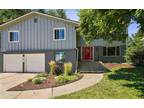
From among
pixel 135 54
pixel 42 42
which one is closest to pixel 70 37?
pixel 42 42

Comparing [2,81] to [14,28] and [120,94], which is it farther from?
[120,94]

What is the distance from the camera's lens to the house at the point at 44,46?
16.9m

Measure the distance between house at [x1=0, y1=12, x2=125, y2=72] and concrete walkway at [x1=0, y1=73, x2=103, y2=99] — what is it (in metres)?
1.30

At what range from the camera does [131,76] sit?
1512 cm

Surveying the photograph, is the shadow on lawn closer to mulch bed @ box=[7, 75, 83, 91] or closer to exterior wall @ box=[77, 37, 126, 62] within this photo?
exterior wall @ box=[77, 37, 126, 62]

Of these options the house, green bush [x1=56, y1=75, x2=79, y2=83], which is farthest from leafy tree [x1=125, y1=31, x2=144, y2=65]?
green bush [x1=56, y1=75, x2=79, y2=83]

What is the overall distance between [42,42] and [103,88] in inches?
219

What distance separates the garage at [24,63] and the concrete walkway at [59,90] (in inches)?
63.9

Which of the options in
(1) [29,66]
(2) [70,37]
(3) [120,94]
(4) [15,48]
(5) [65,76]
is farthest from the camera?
(2) [70,37]

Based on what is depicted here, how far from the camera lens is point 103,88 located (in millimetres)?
14281

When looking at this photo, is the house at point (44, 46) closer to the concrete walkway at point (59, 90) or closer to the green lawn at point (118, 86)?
the green lawn at point (118, 86)

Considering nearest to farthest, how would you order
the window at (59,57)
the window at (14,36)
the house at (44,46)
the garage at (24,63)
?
1. the garage at (24,63)
2. the window at (59,57)
3. the house at (44,46)
4. the window at (14,36)

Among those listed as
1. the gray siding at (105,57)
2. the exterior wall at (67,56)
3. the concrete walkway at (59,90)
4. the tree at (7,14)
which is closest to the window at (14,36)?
the exterior wall at (67,56)

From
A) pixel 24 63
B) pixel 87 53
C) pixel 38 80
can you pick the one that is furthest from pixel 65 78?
pixel 87 53
